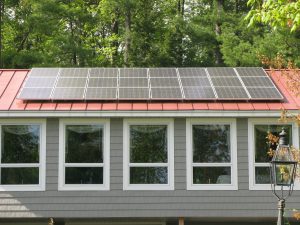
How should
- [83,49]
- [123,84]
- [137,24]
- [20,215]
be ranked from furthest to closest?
[137,24]
[83,49]
[123,84]
[20,215]

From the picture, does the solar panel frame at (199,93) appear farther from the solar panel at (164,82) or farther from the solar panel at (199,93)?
the solar panel at (164,82)

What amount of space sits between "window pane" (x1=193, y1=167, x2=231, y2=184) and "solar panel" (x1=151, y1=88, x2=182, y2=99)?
5.72 feet

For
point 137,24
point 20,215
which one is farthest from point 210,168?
point 137,24

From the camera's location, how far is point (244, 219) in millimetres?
13211

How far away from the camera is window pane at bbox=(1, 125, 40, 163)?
1298cm

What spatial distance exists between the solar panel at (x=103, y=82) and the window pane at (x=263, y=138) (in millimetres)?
3631

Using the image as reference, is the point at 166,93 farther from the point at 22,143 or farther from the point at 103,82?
the point at 22,143

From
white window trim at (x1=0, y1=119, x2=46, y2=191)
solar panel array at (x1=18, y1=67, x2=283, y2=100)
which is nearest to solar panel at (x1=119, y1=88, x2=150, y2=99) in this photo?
solar panel array at (x1=18, y1=67, x2=283, y2=100)

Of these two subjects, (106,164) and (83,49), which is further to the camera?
(83,49)

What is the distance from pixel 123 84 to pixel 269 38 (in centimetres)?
964

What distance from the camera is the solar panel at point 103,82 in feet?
45.1

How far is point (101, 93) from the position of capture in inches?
520

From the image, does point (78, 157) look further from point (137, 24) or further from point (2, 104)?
point (137, 24)

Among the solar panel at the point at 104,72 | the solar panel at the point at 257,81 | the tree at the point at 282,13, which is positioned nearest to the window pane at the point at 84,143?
the solar panel at the point at 104,72
